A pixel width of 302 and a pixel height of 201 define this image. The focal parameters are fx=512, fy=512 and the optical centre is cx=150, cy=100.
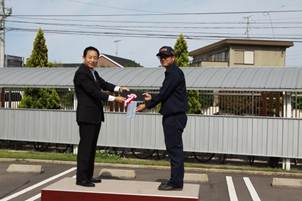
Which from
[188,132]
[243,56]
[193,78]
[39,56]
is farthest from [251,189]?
[243,56]

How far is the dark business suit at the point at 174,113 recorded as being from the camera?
275 inches

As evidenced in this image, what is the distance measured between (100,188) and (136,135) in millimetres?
10061

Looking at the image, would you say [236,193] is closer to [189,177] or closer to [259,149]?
[189,177]

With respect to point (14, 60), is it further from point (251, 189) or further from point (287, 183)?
point (287, 183)

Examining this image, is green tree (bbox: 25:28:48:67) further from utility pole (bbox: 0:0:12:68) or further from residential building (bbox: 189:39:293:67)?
residential building (bbox: 189:39:293:67)

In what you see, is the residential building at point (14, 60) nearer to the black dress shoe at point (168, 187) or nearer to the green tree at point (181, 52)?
the green tree at point (181, 52)

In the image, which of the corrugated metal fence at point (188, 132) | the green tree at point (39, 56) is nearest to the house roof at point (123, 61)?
the green tree at point (39, 56)

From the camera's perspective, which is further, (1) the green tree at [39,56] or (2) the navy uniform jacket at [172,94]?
(1) the green tree at [39,56]

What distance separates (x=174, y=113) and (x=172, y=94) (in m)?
0.26

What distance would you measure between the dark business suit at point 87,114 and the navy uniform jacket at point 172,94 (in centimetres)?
79

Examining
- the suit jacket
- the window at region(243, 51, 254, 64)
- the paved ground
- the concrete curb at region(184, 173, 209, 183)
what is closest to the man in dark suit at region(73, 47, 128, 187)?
the suit jacket

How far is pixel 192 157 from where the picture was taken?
17.4 m

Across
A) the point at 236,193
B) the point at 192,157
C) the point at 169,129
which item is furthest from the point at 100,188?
the point at 192,157

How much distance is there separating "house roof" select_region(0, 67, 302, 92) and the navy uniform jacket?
906 cm
